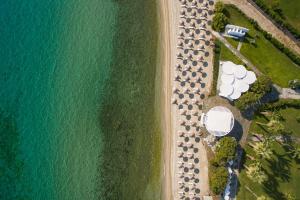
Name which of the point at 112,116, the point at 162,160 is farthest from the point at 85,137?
the point at 162,160

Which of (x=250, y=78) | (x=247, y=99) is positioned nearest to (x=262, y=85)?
(x=250, y=78)

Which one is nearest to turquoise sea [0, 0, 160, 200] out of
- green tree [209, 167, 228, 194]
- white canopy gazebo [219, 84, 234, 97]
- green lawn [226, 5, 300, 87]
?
green tree [209, 167, 228, 194]

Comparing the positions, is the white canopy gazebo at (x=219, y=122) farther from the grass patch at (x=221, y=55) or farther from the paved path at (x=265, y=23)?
the paved path at (x=265, y=23)

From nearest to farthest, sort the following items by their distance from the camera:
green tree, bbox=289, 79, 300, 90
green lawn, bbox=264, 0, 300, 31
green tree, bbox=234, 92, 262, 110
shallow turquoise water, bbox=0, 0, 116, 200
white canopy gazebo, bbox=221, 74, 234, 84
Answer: shallow turquoise water, bbox=0, 0, 116, 200, green tree, bbox=234, 92, 262, 110, white canopy gazebo, bbox=221, 74, 234, 84, green tree, bbox=289, 79, 300, 90, green lawn, bbox=264, 0, 300, 31

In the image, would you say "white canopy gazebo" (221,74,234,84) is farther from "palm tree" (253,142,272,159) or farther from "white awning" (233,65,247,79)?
"palm tree" (253,142,272,159)

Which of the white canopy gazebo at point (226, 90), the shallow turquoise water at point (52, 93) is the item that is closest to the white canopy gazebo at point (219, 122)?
the white canopy gazebo at point (226, 90)

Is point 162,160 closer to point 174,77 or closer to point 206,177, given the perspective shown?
point 206,177
